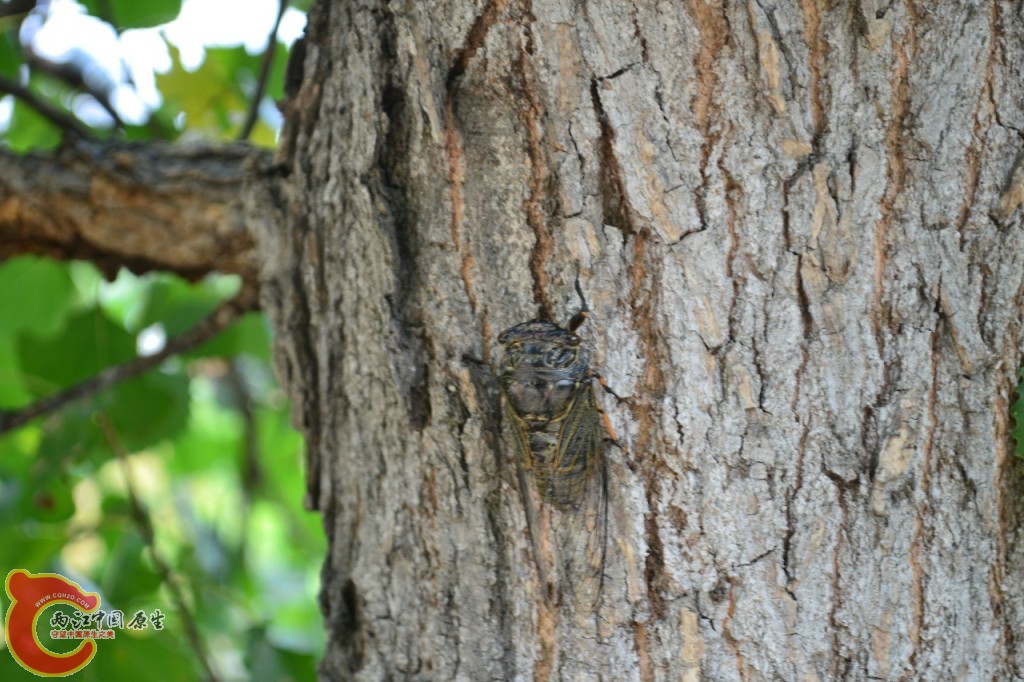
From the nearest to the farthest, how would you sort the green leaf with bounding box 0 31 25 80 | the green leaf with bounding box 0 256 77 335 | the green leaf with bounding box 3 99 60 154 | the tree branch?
the tree branch < the green leaf with bounding box 0 31 25 80 < the green leaf with bounding box 0 256 77 335 < the green leaf with bounding box 3 99 60 154

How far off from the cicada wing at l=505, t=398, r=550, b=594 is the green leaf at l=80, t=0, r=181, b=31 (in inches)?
36.1

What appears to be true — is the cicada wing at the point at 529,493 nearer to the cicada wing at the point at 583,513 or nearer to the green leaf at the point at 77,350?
the cicada wing at the point at 583,513

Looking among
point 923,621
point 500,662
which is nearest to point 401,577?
point 500,662

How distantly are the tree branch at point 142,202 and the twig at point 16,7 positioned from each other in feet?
0.85

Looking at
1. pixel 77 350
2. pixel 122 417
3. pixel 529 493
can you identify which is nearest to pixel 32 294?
pixel 77 350

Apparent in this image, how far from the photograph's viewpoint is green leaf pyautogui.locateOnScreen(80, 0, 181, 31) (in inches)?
55.5

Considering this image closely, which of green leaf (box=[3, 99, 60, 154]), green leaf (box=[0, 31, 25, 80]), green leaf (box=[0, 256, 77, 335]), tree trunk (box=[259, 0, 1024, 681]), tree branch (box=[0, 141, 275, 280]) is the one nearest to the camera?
tree trunk (box=[259, 0, 1024, 681])

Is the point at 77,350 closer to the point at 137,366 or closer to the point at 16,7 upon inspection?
the point at 137,366

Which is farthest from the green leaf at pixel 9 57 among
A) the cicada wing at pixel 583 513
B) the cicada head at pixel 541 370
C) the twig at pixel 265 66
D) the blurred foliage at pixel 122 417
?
the cicada wing at pixel 583 513

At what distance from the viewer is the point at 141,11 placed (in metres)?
1.42

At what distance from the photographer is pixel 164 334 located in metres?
1.66

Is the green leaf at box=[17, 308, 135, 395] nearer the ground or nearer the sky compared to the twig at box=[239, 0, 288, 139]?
nearer the ground

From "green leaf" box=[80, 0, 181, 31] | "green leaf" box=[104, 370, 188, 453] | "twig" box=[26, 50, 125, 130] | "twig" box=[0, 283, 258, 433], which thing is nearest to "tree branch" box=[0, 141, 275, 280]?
"twig" box=[0, 283, 258, 433]

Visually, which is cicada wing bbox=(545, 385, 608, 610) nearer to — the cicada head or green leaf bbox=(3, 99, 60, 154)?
the cicada head
